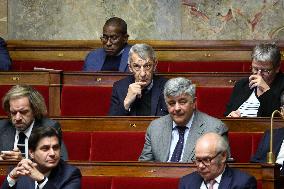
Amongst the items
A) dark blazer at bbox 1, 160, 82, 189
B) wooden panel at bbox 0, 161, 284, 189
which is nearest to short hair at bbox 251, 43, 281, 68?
wooden panel at bbox 0, 161, 284, 189

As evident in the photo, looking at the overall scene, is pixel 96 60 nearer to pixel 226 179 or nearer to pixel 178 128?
pixel 178 128

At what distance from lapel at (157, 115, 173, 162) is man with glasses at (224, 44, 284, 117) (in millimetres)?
388

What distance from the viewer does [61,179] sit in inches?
129

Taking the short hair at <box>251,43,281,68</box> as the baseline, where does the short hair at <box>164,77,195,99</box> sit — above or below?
below

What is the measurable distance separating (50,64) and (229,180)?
207 centimetres

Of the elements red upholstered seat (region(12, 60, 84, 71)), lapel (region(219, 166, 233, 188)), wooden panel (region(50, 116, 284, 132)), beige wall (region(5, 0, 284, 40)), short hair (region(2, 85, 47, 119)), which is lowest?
lapel (region(219, 166, 233, 188))

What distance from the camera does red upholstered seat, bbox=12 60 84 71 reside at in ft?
16.6

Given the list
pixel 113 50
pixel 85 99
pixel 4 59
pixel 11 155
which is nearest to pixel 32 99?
pixel 11 155

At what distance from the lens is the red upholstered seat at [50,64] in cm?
→ 506

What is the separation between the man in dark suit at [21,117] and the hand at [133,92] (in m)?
0.38

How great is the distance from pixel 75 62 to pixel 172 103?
61.8 inches

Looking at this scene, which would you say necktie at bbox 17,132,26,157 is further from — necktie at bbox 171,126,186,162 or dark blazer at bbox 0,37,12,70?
dark blazer at bbox 0,37,12,70

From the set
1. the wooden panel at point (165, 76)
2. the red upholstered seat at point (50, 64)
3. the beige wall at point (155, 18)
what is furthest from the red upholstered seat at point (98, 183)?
the beige wall at point (155, 18)

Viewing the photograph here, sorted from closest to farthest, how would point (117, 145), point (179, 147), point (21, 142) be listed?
point (179, 147), point (21, 142), point (117, 145)
